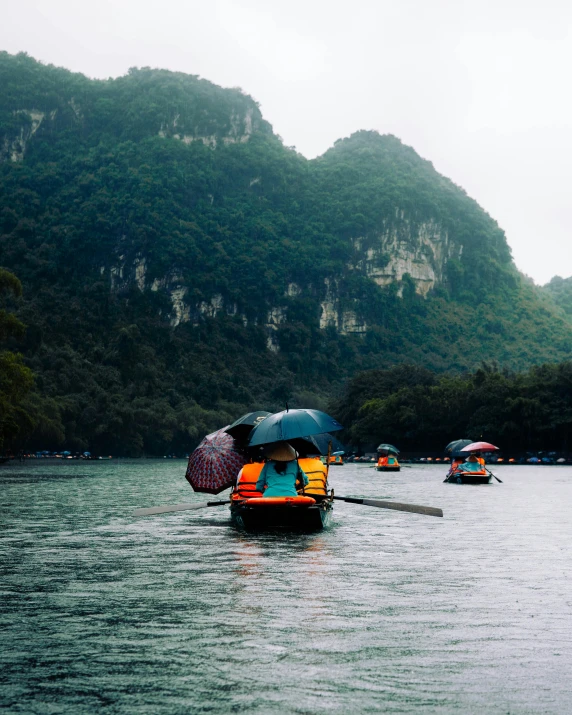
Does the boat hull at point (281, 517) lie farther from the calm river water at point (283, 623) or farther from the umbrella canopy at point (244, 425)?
the umbrella canopy at point (244, 425)

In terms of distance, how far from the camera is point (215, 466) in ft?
86.3

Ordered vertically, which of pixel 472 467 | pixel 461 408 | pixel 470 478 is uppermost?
pixel 461 408

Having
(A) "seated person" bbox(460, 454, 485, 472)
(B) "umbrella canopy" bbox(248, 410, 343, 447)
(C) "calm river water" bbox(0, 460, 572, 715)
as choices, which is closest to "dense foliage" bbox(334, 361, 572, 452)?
(A) "seated person" bbox(460, 454, 485, 472)

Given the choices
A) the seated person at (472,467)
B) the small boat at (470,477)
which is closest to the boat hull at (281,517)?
the small boat at (470,477)

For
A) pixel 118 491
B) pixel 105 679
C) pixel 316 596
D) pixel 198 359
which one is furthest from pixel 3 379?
pixel 198 359

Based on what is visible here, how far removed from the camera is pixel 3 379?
204 feet

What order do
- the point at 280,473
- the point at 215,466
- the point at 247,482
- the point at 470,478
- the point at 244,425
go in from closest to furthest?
the point at 280,473 < the point at 247,482 < the point at 244,425 < the point at 215,466 < the point at 470,478

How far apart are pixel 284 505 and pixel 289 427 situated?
1.77m

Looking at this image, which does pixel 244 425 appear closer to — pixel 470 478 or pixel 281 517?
pixel 281 517

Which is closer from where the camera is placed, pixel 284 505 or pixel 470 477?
pixel 284 505

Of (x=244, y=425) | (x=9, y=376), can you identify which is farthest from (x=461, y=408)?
(x=244, y=425)

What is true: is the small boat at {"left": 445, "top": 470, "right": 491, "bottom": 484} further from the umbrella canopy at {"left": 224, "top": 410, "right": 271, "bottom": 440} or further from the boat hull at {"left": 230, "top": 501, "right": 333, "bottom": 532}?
the boat hull at {"left": 230, "top": 501, "right": 333, "bottom": 532}

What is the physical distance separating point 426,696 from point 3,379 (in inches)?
2243

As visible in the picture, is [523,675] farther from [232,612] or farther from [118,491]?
[118,491]
